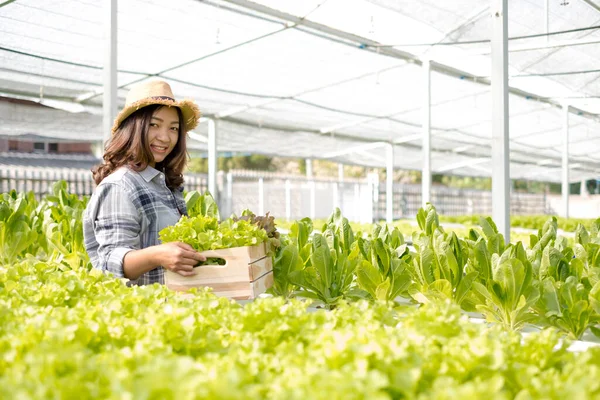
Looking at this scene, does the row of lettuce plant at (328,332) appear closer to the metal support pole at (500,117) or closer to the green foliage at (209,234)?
the green foliage at (209,234)

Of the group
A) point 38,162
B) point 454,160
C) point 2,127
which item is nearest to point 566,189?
point 454,160

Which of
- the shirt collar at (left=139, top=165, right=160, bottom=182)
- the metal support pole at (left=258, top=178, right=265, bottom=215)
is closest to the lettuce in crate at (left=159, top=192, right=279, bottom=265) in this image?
the shirt collar at (left=139, top=165, right=160, bottom=182)

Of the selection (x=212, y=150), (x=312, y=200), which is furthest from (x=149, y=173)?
(x=312, y=200)

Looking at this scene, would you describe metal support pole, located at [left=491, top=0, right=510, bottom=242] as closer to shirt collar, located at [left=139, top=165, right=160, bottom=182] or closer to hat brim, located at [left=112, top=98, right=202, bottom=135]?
hat brim, located at [left=112, top=98, right=202, bottom=135]

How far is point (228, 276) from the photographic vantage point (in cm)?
181

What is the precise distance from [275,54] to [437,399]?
19.4 feet

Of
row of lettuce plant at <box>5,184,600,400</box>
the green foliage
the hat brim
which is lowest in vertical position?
row of lettuce plant at <box>5,184,600,400</box>

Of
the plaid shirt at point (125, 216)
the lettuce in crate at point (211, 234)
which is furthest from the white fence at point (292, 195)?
the lettuce in crate at point (211, 234)

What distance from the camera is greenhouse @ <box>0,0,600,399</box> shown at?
0.94 meters

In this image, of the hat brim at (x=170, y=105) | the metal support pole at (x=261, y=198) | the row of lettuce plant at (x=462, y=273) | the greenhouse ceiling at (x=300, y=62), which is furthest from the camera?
the metal support pole at (x=261, y=198)

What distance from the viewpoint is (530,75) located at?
6980mm

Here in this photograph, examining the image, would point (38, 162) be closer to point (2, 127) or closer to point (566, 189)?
point (2, 127)

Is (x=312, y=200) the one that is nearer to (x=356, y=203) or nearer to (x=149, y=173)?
(x=356, y=203)

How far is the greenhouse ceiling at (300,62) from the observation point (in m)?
5.18
